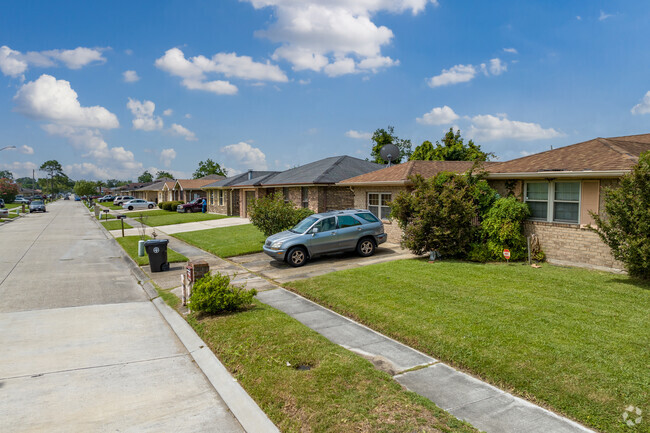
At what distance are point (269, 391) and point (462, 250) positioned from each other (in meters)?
9.57

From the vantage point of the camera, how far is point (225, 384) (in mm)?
5668

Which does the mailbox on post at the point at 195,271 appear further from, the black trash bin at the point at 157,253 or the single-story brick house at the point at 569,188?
the single-story brick house at the point at 569,188

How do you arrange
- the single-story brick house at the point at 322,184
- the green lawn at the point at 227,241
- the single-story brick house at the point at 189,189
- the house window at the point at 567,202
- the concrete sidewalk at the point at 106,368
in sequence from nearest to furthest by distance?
the concrete sidewalk at the point at 106,368, the house window at the point at 567,202, the green lawn at the point at 227,241, the single-story brick house at the point at 322,184, the single-story brick house at the point at 189,189

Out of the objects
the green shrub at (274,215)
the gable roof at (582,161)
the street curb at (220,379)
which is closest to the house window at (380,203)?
the green shrub at (274,215)

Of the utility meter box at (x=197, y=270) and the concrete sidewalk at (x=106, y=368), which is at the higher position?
the utility meter box at (x=197, y=270)

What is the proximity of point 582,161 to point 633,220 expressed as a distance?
353cm

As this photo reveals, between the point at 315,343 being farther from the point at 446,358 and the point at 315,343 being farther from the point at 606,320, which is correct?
the point at 606,320

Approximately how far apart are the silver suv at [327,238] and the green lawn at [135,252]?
13.9ft

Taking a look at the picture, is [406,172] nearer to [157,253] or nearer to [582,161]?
[582,161]

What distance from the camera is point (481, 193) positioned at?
13781mm

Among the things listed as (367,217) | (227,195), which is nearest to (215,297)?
(367,217)

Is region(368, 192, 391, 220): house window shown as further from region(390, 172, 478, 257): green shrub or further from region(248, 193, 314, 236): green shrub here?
region(390, 172, 478, 257): green shrub

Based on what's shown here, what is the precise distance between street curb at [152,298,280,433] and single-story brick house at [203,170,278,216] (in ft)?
98.7

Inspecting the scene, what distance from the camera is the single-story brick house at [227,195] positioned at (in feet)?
A: 128
